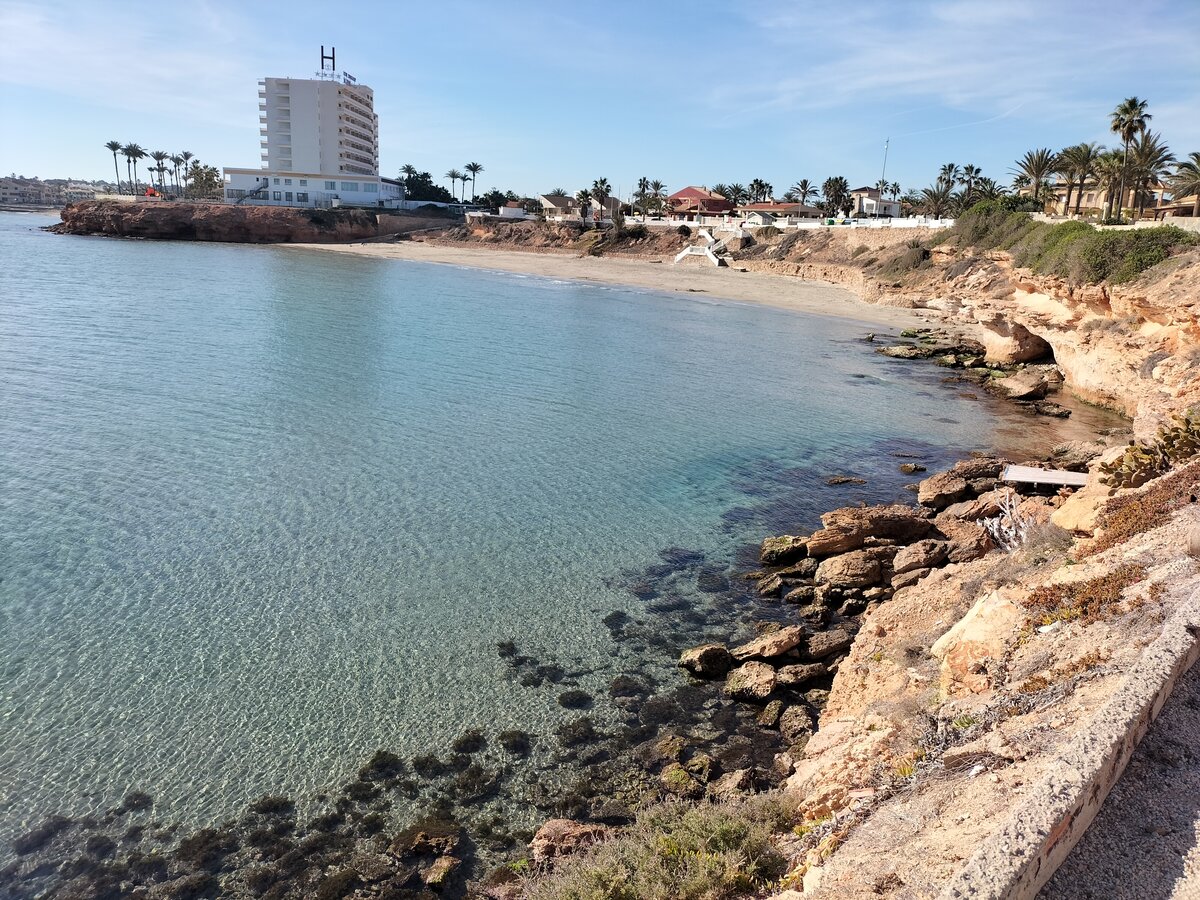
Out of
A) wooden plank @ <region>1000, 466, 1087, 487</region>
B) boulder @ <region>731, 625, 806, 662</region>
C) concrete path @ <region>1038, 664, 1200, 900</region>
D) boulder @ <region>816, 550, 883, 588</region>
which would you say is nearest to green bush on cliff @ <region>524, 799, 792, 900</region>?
concrete path @ <region>1038, 664, 1200, 900</region>

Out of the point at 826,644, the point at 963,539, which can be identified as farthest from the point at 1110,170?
the point at 826,644

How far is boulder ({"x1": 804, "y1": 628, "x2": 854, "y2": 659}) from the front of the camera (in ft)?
45.8

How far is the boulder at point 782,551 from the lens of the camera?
18.0 m

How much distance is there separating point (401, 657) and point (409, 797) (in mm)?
3263

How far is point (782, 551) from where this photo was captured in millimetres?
17984

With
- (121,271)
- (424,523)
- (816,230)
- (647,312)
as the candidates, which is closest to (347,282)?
(121,271)

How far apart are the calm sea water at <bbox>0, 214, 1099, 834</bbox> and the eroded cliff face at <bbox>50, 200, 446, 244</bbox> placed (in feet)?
265

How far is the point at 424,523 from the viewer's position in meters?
19.0

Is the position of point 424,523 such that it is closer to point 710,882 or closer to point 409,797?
point 409,797

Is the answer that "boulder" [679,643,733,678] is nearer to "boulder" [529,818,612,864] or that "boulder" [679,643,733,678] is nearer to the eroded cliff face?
"boulder" [529,818,612,864]

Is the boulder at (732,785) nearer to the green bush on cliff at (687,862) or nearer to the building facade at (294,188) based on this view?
the green bush on cliff at (687,862)

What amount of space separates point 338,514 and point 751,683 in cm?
1094

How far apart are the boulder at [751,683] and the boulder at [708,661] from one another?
9.4 inches

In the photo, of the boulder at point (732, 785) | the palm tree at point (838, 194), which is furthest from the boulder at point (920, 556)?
the palm tree at point (838, 194)
